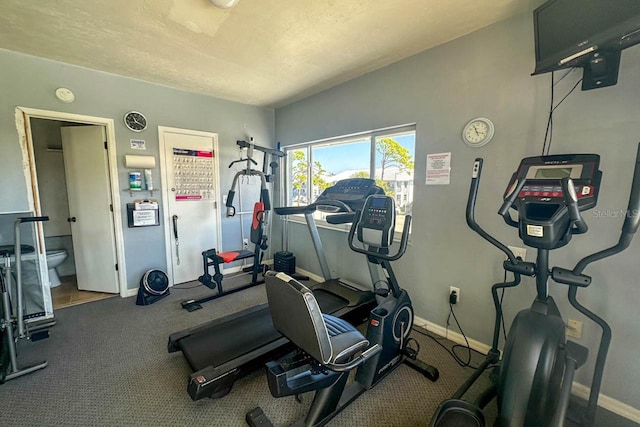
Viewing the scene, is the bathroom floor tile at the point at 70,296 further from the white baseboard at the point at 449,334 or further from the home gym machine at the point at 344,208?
the white baseboard at the point at 449,334

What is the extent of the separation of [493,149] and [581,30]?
790mm

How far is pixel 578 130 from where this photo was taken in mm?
1636

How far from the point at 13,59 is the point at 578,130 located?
179 inches

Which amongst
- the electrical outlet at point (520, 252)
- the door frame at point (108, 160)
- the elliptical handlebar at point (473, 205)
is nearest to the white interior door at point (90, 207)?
the door frame at point (108, 160)

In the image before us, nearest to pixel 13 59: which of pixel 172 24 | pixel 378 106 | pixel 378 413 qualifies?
pixel 172 24

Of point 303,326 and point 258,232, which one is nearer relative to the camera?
point 303,326

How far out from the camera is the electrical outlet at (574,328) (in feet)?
5.54

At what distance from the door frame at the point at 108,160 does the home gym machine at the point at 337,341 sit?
→ 2623 mm

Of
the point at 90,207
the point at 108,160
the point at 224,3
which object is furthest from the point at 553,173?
the point at 90,207

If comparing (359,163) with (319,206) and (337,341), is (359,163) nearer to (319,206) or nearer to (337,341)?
(319,206)

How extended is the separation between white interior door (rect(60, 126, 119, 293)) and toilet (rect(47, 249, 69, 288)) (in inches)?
11.7

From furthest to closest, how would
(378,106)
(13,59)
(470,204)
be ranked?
(378,106) → (13,59) → (470,204)

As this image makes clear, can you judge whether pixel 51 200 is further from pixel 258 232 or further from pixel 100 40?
pixel 258 232

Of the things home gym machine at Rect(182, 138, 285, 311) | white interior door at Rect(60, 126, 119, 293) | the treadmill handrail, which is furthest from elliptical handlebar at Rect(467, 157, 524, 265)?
white interior door at Rect(60, 126, 119, 293)
